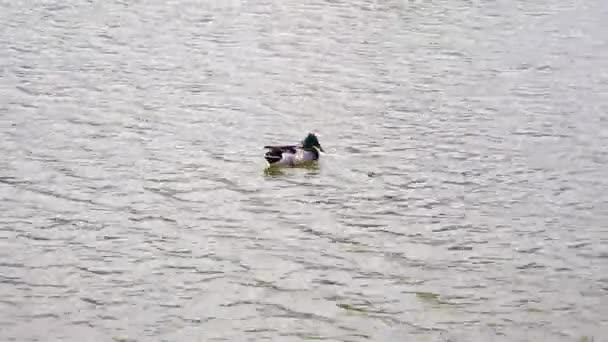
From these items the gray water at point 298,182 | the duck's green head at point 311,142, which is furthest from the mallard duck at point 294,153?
the gray water at point 298,182

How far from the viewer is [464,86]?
704 inches

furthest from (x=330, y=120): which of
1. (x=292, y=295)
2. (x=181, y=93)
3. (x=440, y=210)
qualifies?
(x=292, y=295)

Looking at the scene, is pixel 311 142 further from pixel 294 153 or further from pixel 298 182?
pixel 298 182

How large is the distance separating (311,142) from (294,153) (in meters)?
0.42

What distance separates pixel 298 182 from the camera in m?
13.8

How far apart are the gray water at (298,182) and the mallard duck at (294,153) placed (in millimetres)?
180

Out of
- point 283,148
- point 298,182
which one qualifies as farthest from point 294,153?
point 298,182

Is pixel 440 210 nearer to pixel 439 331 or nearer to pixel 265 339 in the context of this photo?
pixel 439 331

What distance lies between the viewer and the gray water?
33.1 ft

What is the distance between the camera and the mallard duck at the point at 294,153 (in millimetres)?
13852

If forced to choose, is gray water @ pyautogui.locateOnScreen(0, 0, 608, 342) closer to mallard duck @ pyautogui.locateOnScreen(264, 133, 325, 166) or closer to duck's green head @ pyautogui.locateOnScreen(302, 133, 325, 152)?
mallard duck @ pyautogui.locateOnScreen(264, 133, 325, 166)

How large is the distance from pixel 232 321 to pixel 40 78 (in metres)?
8.75

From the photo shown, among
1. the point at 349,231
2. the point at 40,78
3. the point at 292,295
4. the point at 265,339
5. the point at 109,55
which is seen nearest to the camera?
the point at 265,339

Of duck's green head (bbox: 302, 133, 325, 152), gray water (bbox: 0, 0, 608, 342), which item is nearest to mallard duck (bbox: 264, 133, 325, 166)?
duck's green head (bbox: 302, 133, 325, 152)
